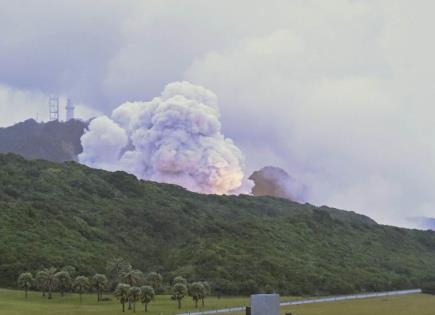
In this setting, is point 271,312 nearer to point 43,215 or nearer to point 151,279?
point 151,279

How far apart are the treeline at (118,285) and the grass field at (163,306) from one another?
4.99ft

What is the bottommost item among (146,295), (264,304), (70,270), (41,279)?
(146,295)

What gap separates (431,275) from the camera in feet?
581

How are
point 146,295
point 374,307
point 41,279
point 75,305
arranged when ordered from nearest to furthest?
point 146,295, point 75,305, point 374,307, point 41,279

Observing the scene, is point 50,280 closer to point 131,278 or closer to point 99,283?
point 99,283

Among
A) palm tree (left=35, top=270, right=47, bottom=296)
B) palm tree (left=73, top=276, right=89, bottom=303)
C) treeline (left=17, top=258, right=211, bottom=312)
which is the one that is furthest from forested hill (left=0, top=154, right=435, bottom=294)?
palm tree (left=73, top=276, right=89, bottom=303)

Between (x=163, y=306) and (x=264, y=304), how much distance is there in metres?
94.1

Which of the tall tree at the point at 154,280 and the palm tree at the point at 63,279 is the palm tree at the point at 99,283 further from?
the tall tree at the point at 154,280

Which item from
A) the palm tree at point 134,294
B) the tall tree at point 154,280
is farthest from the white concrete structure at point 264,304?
the tall tree at point 154,280

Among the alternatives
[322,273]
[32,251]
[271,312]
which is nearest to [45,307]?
[32,251]

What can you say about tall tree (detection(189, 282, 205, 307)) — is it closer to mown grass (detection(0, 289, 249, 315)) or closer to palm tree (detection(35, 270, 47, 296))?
mown grass (detection(0, 289, 249, 315))

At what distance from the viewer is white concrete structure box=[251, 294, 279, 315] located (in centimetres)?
1603

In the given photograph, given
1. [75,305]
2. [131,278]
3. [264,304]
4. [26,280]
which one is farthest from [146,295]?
[264,304]

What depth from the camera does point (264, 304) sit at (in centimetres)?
1625
